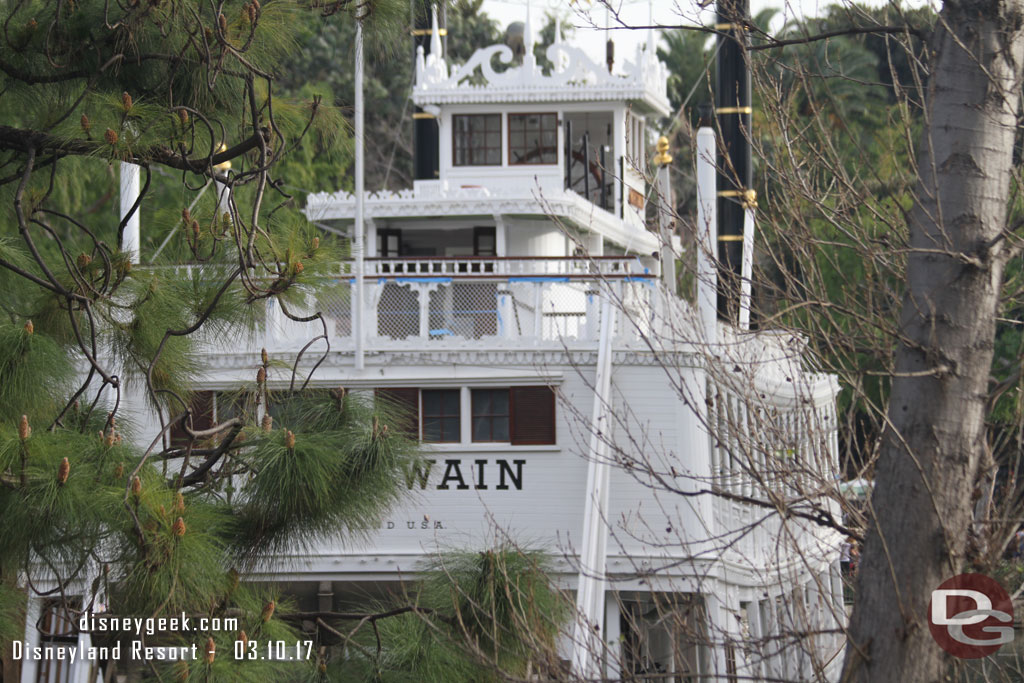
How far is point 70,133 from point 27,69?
0.59 meters

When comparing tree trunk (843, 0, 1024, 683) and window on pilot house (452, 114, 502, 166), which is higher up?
window on pilot house (452, 114, 502, 166)

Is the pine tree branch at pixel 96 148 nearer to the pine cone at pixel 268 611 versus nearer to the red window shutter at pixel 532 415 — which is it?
the pine cone at pixel 268 611

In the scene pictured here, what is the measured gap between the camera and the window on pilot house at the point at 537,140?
18328 mm

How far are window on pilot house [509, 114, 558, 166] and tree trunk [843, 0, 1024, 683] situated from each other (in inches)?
551

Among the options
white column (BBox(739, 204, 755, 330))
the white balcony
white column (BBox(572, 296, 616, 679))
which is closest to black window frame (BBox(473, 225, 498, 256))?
the white balcony

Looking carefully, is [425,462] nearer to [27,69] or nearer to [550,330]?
[27,69]

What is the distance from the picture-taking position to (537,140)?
60.2ft

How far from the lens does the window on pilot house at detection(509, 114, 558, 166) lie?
18328mm

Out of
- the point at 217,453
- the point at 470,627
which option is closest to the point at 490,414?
the point at 470,627

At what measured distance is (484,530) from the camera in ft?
43.3

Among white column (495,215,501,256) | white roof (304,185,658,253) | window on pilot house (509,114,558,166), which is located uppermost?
window on pilot house (509,114,558,166)

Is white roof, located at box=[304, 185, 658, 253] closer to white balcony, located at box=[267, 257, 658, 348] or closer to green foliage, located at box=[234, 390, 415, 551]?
white balcony, located at box=[267, 257, 658, 348]

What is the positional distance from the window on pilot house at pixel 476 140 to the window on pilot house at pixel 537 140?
0.22 m

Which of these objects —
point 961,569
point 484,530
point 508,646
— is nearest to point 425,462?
point 508,646
